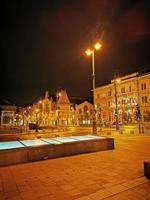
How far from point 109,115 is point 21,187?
6841 cm

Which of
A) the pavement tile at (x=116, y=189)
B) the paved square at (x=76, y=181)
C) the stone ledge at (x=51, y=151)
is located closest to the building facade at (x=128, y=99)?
the stone ledge at (x=51, y=151)

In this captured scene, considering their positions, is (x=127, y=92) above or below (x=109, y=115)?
above

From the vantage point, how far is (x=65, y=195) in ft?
16.6

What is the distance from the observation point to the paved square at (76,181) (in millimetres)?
5027

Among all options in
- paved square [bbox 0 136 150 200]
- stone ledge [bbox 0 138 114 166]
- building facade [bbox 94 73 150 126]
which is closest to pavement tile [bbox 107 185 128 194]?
paved square [bbox 0 136 150 200]

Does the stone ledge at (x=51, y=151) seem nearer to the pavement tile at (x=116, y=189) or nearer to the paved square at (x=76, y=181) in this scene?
the paved square at (x=76, y=181)

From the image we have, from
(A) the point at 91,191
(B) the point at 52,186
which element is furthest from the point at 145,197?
(B) the point at 52,186

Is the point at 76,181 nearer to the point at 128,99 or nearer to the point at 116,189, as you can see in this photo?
the point at 116,189

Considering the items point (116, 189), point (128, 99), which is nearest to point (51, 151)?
point (116, 189)

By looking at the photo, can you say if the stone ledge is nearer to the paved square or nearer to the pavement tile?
the paved square

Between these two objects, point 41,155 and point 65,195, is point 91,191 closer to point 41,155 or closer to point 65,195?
point 65,195

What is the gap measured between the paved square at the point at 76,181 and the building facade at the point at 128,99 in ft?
149

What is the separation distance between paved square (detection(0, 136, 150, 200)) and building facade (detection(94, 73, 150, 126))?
45478 millimetres

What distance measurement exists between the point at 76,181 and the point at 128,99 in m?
61.2
